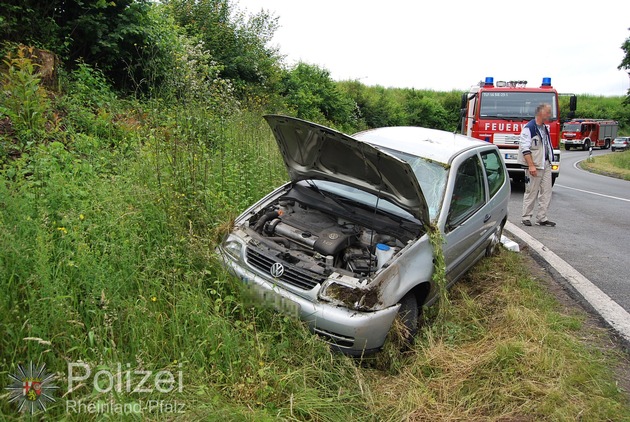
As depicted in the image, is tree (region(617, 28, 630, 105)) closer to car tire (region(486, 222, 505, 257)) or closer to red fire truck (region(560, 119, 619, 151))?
red fire truck (region(560, 119, 619, 151))

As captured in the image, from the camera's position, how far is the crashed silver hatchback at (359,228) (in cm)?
314

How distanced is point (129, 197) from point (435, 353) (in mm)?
2930

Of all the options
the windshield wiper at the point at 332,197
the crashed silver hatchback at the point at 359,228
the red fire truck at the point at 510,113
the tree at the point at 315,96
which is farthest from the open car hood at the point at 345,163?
the tree at the point at 315,96

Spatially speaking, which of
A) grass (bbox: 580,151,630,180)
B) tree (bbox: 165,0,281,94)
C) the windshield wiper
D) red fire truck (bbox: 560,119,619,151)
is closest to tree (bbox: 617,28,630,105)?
red fire truck (bbox: 560,119,619,151)

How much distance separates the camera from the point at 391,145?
480 cm

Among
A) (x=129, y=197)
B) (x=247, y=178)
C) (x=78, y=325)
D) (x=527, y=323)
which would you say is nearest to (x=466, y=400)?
(x=527, y=323)

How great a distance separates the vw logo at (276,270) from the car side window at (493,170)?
2.92 metres

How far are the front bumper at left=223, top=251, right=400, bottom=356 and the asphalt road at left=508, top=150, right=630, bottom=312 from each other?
2.74m

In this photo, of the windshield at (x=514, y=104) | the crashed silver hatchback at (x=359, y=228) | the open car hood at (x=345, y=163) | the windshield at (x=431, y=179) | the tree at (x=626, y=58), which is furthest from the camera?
the tree at (x=626, y=58)

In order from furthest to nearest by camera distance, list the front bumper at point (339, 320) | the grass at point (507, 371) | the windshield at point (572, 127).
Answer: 1. the windshield at point (572, 127)
2. the front bumper at point (339, 320)
3. the grass at point (507, 371)

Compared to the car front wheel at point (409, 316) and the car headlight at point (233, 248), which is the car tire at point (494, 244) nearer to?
the car front wheel at point (409, 316)

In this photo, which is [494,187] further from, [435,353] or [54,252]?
[54,252]

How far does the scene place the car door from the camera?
4.08 meters

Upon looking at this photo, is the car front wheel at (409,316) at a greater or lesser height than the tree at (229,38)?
lesser
